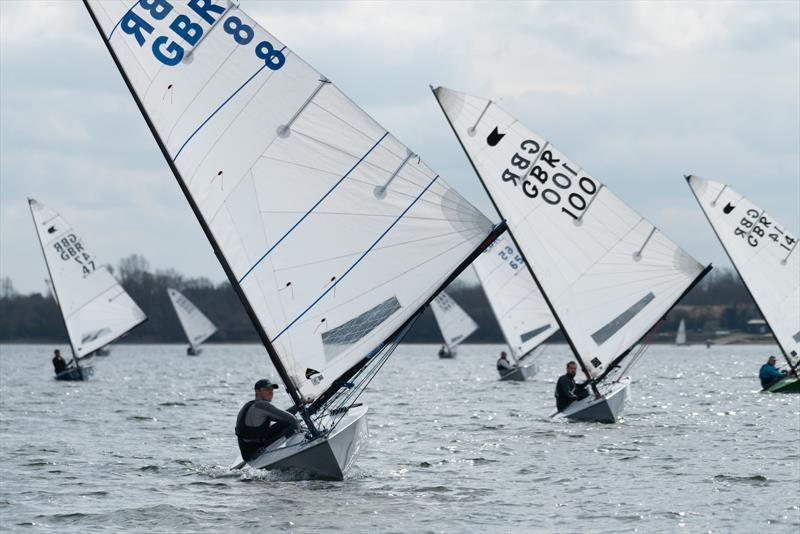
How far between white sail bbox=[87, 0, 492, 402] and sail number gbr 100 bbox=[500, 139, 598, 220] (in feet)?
29.4

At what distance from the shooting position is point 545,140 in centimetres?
2572

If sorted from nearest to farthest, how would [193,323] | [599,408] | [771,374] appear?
[599,408] < [771,374] < [193,323]

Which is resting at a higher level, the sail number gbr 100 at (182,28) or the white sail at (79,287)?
the sail number gbr 100 at (182,28)

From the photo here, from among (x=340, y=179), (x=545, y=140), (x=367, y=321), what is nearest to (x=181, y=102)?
(x=340, y=179)

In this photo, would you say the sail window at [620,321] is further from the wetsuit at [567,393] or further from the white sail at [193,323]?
the white sail at [193,323]

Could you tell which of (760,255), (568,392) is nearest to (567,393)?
(568,392)

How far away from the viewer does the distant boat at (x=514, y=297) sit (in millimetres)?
40844

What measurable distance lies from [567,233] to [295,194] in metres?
9.92

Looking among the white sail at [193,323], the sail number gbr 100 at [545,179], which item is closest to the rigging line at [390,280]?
the sail number gbr 100 at [545,179]

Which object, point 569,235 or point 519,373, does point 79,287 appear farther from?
point 569,235

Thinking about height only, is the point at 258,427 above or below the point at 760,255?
below

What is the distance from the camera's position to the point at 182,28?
16.8 m

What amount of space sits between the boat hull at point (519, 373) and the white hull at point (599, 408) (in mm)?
20311

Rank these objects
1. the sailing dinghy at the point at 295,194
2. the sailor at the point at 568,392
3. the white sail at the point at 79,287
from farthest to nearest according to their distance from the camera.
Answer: the white sail at the point at 79,287, the sailor at the point at 568,392, the sailing dinghy at the point at 295,194
